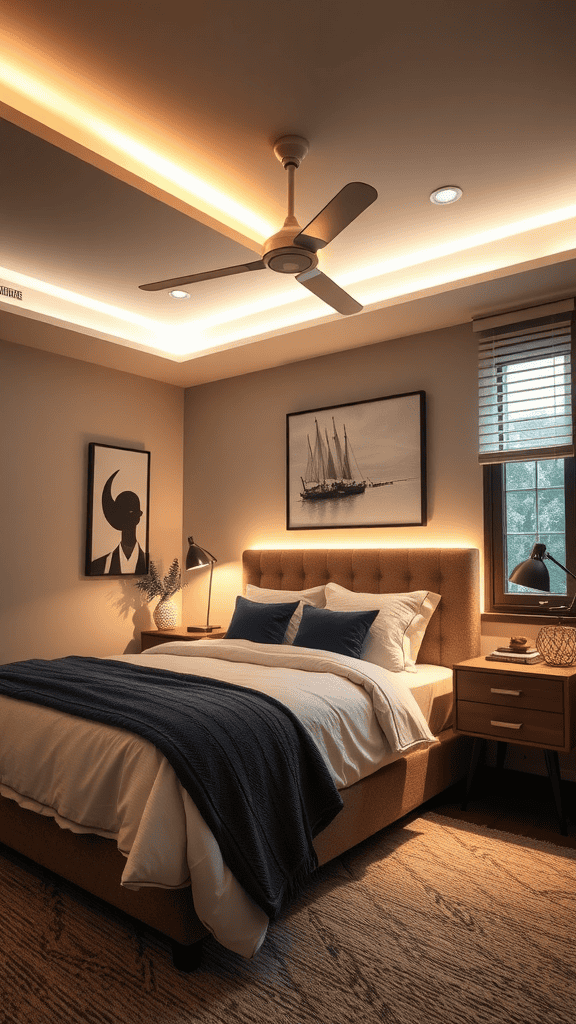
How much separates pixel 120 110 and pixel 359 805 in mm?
2726

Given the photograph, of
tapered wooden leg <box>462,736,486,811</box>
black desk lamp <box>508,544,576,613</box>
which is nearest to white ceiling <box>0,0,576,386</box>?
black desk lamp <box>508,544,576,613</box>

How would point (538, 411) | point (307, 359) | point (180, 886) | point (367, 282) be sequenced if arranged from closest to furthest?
point (180, 886), point (538, 411), point (367, 282), point (307, 359)

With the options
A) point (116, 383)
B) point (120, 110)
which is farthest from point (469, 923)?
point (116, 383)

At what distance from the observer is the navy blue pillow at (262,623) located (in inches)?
146

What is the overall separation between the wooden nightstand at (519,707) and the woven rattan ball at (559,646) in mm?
49

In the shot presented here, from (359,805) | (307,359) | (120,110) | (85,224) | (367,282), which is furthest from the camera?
(307,359)

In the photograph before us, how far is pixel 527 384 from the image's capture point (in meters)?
3.60

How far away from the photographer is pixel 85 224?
315 centimetres

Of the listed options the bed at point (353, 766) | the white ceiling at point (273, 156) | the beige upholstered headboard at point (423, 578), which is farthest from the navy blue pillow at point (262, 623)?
the white ceiling at point (273, 156)

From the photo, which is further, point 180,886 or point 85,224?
point 85,224

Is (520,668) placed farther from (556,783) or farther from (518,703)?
(556,783)

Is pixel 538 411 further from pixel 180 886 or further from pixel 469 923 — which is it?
pixel 180 886

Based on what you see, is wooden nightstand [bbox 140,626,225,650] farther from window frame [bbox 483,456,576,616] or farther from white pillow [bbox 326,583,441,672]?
window frame [bbox 483,456,576,616]

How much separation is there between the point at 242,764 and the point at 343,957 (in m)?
0.64
